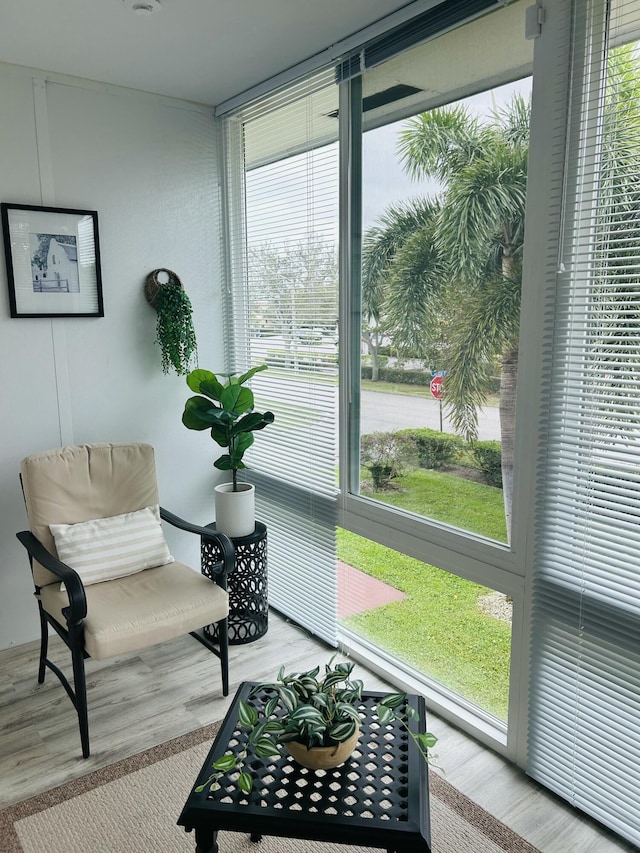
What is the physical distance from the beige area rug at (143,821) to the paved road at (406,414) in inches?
48.6

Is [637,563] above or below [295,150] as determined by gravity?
below

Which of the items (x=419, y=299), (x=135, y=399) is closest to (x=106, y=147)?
(x=135, y=399)

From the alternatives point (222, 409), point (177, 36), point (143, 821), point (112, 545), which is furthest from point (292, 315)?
point (143, 821)

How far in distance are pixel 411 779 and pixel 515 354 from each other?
1326mm

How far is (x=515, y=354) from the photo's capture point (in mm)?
2158

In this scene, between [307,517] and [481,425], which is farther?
[307,517]

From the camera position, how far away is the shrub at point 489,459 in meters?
2.26

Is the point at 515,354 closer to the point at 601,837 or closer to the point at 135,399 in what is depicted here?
the point at 601,837

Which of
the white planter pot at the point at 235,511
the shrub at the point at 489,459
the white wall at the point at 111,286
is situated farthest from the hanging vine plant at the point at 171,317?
the shrub at the point at 489,459

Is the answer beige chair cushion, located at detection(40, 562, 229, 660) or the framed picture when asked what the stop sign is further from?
the framed picture

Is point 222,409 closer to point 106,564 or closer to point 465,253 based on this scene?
point 106,564

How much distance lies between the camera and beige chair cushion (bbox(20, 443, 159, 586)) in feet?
8.88

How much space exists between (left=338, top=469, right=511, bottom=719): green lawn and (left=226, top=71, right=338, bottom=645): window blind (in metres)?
0.23

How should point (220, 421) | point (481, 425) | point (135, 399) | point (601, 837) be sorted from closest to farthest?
point (601, 837) → point (481, 425) → point (220, 421) → point (135, 399)
